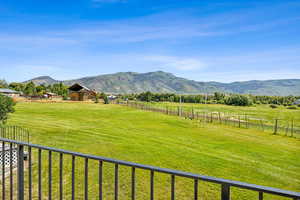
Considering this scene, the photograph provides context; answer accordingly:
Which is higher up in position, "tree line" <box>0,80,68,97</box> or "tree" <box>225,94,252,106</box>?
"tree line" <box>0,80,68,97</box>

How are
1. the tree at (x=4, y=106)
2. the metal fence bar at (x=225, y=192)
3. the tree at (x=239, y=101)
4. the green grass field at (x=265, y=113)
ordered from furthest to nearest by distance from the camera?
the tree at (x=239, y=101) < the green grass field at (x=265, y=113) < the tree at (x=4, y=106) < the metal fence bar at (x=225, y=192)

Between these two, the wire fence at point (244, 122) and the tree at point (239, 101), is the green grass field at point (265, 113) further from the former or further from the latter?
the tree at point (239, 101)

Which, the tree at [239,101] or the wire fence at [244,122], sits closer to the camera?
the wire fence at [244,122]

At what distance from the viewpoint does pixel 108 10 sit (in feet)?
85.0

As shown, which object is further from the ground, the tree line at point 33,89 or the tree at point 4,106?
the tree line at point 33,89

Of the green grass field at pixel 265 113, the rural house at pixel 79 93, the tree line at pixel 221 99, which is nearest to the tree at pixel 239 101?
the tree line at pixel 221 99

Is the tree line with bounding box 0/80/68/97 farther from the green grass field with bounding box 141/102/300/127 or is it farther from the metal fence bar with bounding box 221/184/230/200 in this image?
the metal fence bar with bounding box 221/184/230/200

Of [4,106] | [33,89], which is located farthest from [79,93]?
[4,106]

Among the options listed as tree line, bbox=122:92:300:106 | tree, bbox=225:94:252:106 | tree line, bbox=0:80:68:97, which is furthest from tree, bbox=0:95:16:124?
tree, bbox=225:94:252:106

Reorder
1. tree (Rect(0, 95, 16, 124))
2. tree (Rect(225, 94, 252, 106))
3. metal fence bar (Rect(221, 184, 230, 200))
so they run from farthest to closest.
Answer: tree (Rect(225, 94, 252, 106))
tree (Rect(0, 95, 16, 124))
metal fence bar (Rect(221, 184, 230, 200))

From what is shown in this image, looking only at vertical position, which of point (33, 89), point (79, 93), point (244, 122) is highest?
point (33, 89)

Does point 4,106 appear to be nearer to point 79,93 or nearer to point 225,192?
point 225,192

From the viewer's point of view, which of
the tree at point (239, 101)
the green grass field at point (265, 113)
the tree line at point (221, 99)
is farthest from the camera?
the tree line at point (221, 99)

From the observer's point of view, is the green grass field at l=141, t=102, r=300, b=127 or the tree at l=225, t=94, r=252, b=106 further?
the tree at l=225, t=94, r=252, b=106
